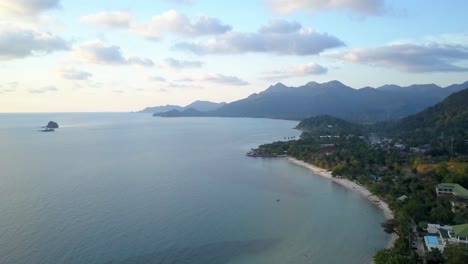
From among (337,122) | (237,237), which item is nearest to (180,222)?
(237,237)

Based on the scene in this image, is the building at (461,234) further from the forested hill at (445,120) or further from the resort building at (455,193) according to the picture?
the forested hill at (445,120)

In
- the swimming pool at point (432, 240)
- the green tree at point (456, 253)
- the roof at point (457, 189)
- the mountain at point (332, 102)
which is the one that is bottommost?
the swimming pool at point (432, 240)

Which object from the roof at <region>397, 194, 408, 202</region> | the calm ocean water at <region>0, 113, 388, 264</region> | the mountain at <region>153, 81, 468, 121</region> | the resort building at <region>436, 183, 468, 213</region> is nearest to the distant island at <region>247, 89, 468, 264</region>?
the resort building at <region>436, 183, 468, 213</region>

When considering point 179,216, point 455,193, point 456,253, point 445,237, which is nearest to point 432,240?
point 445,237

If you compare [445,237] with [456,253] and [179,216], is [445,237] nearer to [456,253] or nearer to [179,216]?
[456,253]

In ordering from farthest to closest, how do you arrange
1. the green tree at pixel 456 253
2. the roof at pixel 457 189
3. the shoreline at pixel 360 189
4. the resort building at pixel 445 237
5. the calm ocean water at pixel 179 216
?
the roof at pixel 457 189
the shoreline at pixel 360 189
the calm ocean water at pixel 179 216
the resort building at pixel 445 237
the green tree at pixel 456 253

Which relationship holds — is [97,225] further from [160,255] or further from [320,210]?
[320,210]

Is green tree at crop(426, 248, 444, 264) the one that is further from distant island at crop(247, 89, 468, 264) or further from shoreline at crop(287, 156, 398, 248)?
shoreline at crop(287, 156, 398, 248)

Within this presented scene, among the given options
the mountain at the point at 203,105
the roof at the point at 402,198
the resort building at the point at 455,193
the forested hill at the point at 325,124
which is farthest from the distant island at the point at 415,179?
the mountain at the point at 203,105
